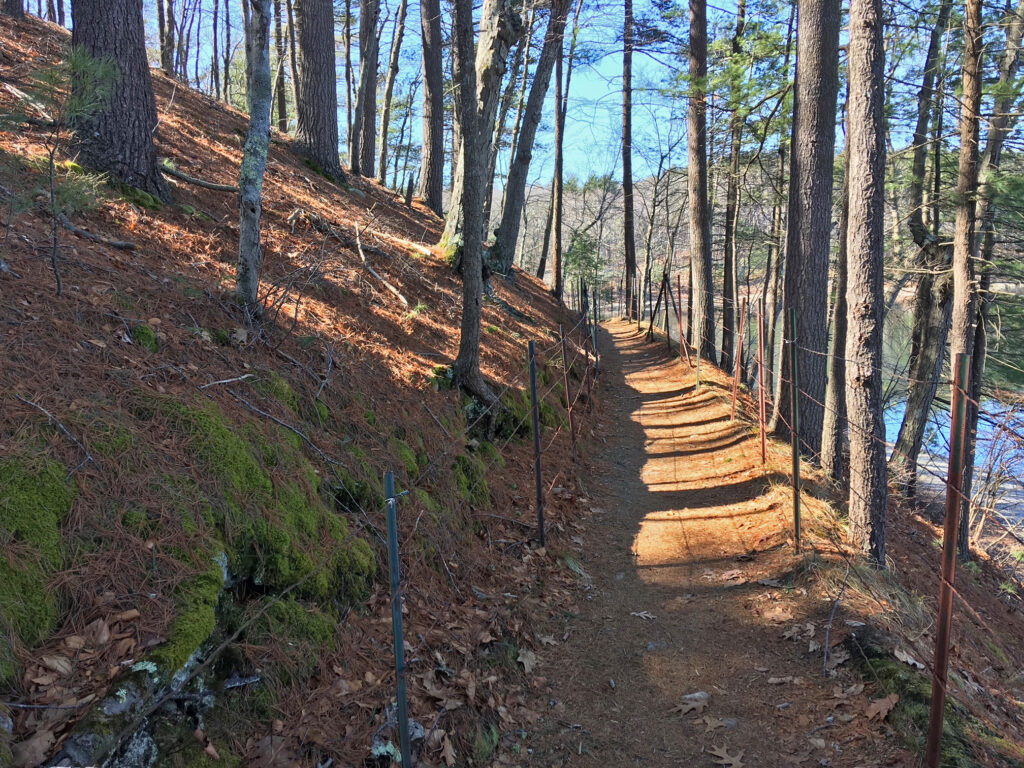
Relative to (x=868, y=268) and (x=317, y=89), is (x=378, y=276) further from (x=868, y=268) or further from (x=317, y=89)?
(x=868, y=268)

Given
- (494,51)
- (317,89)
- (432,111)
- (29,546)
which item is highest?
(432,111)

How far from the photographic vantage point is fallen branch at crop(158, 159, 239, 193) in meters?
7.11

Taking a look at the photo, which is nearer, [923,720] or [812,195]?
[923,720]

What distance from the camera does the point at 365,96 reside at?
16.1 meters

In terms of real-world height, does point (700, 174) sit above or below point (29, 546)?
above

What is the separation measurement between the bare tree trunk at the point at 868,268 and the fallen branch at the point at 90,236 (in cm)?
648

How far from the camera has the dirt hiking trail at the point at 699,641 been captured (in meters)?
3.57

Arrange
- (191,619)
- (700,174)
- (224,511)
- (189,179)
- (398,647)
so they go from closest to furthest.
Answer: (191,619), (398,647), (224,511), (189,179), (700,174)

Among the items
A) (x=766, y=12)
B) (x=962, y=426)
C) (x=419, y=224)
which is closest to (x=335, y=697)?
(x=962, y=426)

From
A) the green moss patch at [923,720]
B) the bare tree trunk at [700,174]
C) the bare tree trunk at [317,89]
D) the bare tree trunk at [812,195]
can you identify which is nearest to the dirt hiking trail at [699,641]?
the green moss patch at [923,720]

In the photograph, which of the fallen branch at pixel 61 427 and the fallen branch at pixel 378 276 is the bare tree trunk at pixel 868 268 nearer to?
the fallen branch at pixel 378 276

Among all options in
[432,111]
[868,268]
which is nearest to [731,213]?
[432,111]

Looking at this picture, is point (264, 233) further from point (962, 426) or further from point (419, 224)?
point (962, 426)

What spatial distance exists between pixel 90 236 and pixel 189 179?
246 centimetres
